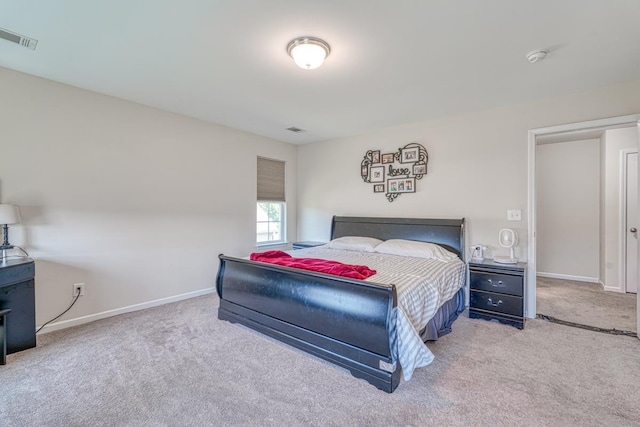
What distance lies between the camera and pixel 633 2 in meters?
1.75

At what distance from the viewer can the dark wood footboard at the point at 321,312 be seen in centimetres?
199

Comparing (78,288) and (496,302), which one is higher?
(78,288)

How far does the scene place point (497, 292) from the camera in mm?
3135

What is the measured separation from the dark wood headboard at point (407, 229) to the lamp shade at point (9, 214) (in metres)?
3.74

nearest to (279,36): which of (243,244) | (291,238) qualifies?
(243,244)

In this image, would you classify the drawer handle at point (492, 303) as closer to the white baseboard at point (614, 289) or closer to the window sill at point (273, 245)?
the white baseboard at point (614, 289)

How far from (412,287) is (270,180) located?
3556 millimetres

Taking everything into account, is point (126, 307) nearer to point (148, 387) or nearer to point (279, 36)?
point (148, 387)

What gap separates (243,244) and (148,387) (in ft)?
8.96

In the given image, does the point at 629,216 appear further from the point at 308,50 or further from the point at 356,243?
the point at 308,50

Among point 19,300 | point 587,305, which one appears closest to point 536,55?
point 587,305

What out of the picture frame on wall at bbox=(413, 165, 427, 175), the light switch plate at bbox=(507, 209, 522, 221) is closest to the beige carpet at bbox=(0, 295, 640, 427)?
the light switch plate at bbox=(507, 209, 522, 221)

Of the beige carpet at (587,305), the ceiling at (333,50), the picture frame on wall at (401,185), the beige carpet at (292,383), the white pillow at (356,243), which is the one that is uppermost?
the ceiling at (333,50)

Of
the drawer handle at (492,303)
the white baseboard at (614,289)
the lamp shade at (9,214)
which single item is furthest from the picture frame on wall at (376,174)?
the lamp shade at (9,214)
